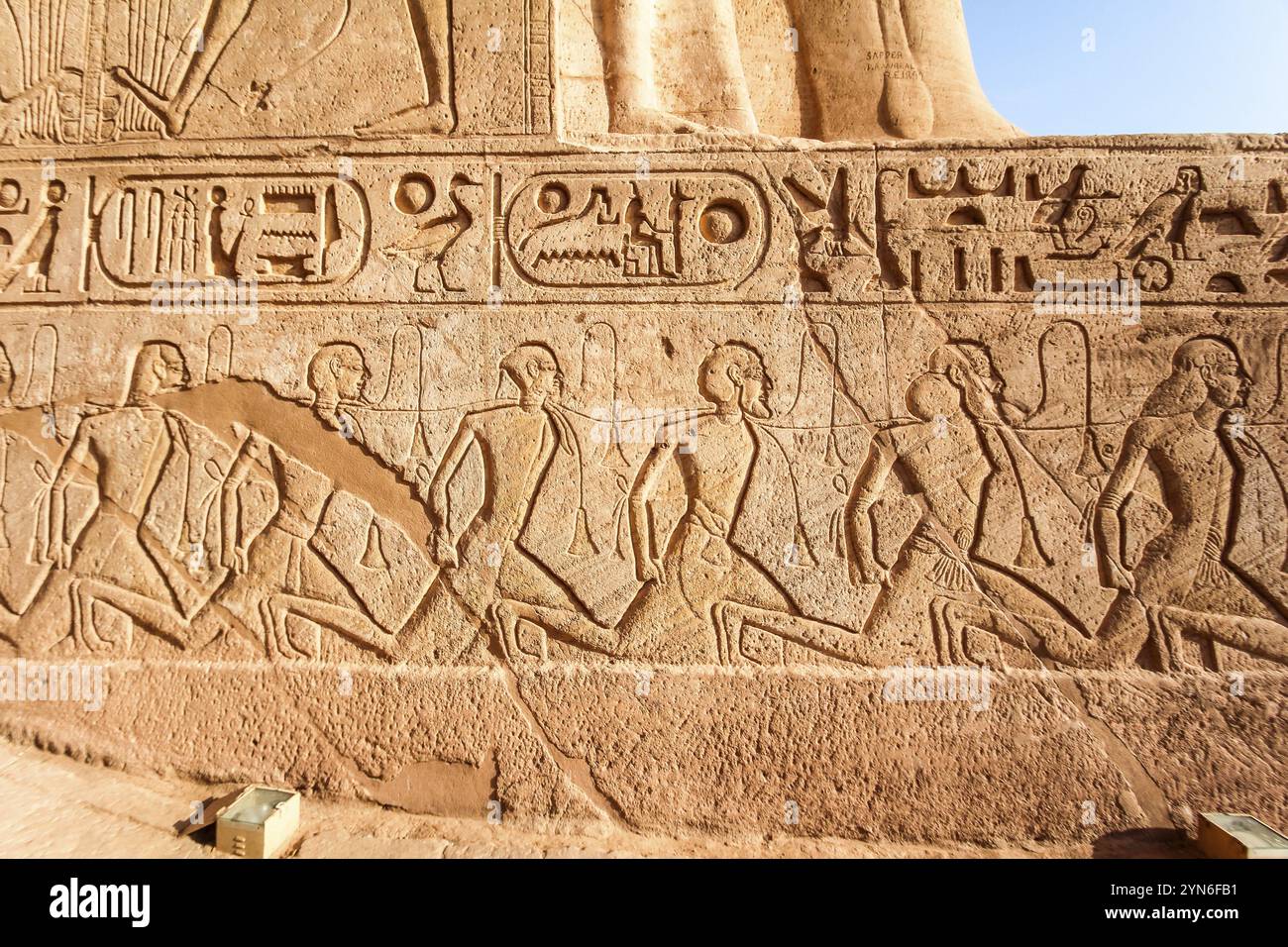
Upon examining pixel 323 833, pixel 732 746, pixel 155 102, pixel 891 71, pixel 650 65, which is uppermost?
pixel 891 71

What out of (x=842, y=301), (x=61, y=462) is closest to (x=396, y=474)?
(x=61, y=462)

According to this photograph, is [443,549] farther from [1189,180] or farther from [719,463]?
[1189,180]

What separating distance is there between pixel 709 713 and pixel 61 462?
286 centimetres

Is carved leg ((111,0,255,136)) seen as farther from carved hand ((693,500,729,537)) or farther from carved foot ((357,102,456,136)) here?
carved hand ((693,500,729,537))

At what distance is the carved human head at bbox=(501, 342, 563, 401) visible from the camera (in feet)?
9.53

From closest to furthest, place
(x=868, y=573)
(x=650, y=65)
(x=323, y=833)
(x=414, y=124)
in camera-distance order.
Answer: (x=323, y=833) < (x=868, y=573) < (x=414, y=124) < (x=650, y=65)

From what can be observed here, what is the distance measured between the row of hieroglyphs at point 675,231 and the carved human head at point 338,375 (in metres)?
0.26

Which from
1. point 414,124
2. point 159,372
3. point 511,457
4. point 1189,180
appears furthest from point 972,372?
point 159,372

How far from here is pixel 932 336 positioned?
9.55 ft

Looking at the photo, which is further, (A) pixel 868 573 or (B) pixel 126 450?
(B) pixel 126 450

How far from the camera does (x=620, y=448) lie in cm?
290

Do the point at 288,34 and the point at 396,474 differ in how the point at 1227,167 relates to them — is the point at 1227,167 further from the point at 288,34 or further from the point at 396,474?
the point at 288,34

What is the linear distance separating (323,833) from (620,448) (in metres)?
1.80

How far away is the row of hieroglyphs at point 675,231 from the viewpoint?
2926 mm
